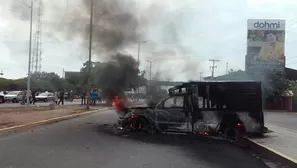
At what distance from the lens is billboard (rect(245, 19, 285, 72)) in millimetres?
45406

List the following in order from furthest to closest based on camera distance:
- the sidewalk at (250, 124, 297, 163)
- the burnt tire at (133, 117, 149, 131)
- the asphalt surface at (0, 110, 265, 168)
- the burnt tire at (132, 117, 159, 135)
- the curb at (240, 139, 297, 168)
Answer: the burnt tire at (133, 117, 149, 131) < the burnt tire at (132, 117, 159, 135) < the sidewalk at (250, 124, 297, 163) < the curb at (240, 139, 297, 168) < the asphalt surface at (0, 110, 265, 168)

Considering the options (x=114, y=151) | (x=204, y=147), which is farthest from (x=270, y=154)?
(x=114, y=151)

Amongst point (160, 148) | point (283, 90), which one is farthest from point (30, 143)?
point (283, 90)

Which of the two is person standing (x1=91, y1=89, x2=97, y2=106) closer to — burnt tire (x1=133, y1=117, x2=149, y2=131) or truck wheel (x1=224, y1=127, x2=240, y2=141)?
burnt tire (x1=133, y1=117, x2=149, y2=131)

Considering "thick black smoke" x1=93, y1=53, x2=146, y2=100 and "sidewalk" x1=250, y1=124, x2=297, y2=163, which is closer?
"sidewalk" x1=250, y1=124, x2=297, y2=163

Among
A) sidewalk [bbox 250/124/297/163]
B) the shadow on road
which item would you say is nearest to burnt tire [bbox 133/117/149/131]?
the shadow on road

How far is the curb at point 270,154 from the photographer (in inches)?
353

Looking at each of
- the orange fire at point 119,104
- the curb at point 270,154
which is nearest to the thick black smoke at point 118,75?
the orange fire at point 119,104

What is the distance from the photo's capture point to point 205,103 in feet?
44.2

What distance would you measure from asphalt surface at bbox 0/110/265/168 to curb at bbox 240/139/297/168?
0.52 metres

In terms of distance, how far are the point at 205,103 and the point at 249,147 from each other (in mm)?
2117

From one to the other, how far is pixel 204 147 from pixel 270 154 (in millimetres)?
1866

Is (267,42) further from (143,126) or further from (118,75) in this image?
(143,126)

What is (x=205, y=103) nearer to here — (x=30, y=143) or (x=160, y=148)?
(x=160, y=148)
